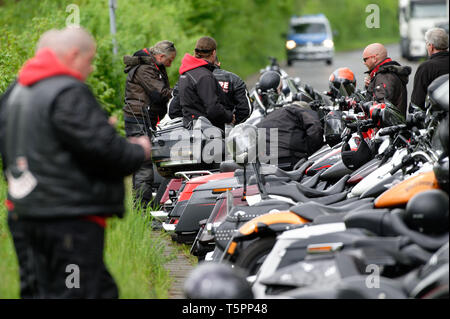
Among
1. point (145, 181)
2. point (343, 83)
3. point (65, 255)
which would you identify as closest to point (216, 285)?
point (65, 255)

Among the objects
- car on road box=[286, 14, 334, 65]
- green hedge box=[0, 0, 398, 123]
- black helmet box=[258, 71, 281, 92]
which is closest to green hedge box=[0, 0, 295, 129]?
green hedge box=[0, 0, 398, 123]

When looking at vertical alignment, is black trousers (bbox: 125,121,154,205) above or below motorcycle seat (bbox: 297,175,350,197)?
below

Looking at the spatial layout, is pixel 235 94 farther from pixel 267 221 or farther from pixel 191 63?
pixel 267 221

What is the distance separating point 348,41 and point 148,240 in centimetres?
5907

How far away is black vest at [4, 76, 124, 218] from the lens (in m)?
4.64

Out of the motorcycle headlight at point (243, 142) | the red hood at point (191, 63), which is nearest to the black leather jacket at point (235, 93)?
the red hood at point (191, 63)

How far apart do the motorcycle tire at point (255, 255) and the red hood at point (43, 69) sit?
208 cm

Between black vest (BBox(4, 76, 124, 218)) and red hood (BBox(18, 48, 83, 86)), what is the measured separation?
0.11ft

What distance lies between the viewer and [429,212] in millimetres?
5336

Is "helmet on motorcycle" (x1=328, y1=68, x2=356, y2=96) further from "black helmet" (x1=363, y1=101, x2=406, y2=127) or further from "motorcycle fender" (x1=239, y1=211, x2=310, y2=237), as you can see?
"motorcycle fender" (x1=239, y1=211, x2=310, y2=237)

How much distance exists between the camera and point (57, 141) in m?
4.67

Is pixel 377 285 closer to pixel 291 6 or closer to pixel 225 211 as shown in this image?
pixel 225 211

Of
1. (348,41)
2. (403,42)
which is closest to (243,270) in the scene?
(403,42)
